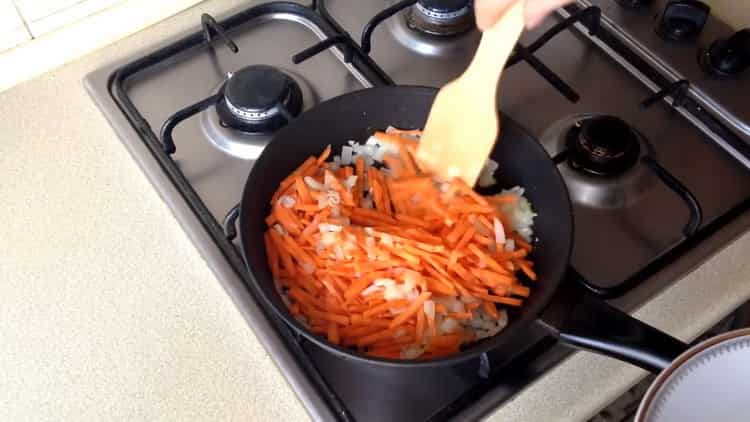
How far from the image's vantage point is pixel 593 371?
709 millimetres

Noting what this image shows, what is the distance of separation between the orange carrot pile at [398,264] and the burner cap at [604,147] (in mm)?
100

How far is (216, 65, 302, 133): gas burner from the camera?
2.72 ft

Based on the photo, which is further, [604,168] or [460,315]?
[604,168]

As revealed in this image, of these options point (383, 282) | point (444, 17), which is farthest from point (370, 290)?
point (444, 17)

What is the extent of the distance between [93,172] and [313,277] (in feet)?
1.01

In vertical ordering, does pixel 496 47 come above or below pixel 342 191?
above

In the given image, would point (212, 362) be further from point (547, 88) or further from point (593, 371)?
point (547, 88)

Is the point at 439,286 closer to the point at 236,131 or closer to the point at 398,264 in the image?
the point at 398,264

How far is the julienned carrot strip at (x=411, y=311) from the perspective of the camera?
680 mm

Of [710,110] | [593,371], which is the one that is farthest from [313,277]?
[710,110]

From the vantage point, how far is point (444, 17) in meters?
0.94

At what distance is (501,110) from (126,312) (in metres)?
0.47

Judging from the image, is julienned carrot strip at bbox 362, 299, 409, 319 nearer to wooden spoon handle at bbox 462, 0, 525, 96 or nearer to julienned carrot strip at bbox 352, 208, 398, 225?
julienned carrot strip at bbox 352, 208, 398, 225

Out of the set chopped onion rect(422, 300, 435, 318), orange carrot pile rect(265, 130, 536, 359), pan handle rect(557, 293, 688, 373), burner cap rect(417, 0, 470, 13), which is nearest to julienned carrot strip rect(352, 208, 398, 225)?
orange carrot pile rect(265, 130, 536, 359)
